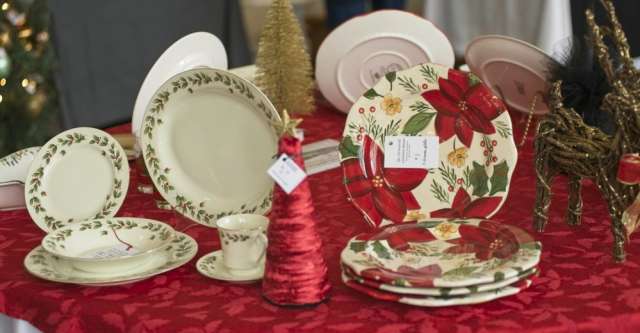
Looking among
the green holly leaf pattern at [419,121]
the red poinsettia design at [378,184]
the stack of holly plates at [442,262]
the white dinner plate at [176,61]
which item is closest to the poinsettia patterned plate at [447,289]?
the stack of holly plates at [442,262]

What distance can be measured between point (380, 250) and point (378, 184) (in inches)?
9.3

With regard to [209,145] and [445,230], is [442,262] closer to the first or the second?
[445,230]

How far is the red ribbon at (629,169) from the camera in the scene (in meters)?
1.22

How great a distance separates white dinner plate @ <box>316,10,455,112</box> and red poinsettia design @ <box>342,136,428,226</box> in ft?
1.88

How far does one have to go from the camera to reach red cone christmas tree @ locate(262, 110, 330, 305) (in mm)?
1171

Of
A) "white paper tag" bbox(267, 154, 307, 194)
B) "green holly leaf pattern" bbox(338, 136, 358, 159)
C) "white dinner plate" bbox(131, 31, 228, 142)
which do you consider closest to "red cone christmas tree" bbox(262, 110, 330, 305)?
"white paper tag" bbox(267, 154, 307, 194)

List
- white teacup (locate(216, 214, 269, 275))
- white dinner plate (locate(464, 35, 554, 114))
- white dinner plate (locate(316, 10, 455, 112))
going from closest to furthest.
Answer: white teacup (locate(216, 214, 269, 275)) < white dinner plate (locate(464, 35, 554, 114)) < white dinner plate (locate(316, 10, 455, 112))

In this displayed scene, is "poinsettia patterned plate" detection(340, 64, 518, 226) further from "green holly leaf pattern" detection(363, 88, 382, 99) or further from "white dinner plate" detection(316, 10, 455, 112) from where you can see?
"white dinner plate" detection(316, 10, 455, 112)

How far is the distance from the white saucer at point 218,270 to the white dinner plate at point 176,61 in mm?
440

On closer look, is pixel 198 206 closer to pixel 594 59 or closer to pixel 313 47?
pixel 594 59

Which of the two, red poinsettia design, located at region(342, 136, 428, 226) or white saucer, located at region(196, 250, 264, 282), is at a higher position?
red poinsettia design, located at region(342, 136, 428, 226)

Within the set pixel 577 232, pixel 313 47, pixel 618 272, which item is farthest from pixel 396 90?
pixel 313 47

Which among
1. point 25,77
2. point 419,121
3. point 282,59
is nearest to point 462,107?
point 419,121

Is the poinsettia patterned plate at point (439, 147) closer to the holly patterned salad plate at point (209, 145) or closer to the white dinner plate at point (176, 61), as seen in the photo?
Result: the holly patterned salad plate at point (209, 145)
